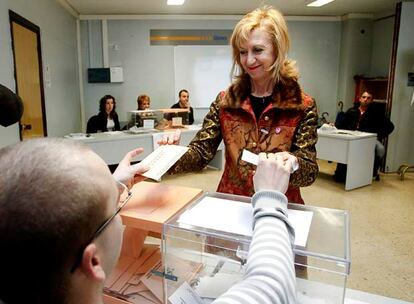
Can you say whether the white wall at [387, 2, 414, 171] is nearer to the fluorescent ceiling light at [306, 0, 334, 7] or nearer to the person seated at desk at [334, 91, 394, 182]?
the person seated at desk at [334, 91, 394, 182]

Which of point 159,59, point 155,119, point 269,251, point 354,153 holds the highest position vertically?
point 159,59

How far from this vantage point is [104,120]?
5.14 metres

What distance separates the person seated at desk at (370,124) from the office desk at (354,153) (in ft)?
0.99

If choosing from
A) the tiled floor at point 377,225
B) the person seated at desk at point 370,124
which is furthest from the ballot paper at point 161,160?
the person seated at desk at point 370,124

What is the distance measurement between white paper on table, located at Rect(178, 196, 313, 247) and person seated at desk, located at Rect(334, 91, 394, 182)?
4.28m

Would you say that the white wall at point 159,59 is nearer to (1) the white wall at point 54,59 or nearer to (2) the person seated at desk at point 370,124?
(1) the white wall at point 54,59

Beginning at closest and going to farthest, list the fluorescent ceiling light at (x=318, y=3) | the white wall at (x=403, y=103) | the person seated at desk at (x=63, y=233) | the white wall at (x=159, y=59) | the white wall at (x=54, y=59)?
the person seated at desk at (x=63, y=233)
the white wall at (x=54, y=59)
the white wall at (x=403, y=103)
the fluorescent ceiling light at (x=318, y=3)
the white wall at (x=159, y=59)

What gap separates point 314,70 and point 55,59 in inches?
184

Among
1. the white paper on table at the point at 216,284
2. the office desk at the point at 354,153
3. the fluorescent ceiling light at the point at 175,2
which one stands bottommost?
the office desk at the point at 354,153

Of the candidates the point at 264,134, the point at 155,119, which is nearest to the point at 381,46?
the point at 155,119

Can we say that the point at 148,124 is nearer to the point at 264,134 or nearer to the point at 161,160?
the point at 264,134

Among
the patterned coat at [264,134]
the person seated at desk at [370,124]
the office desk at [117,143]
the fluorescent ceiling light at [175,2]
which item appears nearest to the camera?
the patterned coat at [264,134]

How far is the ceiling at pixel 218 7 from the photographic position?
5.37m

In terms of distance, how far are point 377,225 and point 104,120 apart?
3.87m
